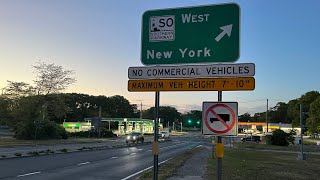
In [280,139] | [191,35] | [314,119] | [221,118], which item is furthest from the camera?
[314,119]

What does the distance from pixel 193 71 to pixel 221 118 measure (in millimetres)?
1019

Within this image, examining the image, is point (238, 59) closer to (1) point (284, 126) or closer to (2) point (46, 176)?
(2) point (46, 176)

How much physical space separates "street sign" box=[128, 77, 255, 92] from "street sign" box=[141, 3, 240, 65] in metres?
0.38

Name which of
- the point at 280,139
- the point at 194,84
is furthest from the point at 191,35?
the point at 280,139

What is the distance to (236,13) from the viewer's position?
22.8 ft

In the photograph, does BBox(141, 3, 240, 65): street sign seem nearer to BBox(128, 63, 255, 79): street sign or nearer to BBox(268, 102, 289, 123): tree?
BBox(128, 63, 255, 79): street sign

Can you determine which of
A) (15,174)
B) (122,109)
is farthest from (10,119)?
(122,109)

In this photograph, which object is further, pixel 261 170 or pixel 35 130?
pixel 35 130

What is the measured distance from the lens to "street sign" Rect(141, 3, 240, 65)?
6.96 meters

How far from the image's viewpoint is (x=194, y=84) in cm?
698

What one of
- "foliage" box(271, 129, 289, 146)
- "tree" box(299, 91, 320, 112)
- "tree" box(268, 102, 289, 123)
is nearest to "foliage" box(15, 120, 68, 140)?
"foliage" box(271, 129, 289, 146)

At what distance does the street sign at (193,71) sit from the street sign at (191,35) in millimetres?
166

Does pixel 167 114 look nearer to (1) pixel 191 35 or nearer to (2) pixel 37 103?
(2) pixel 37 103

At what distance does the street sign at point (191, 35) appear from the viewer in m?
6.96
